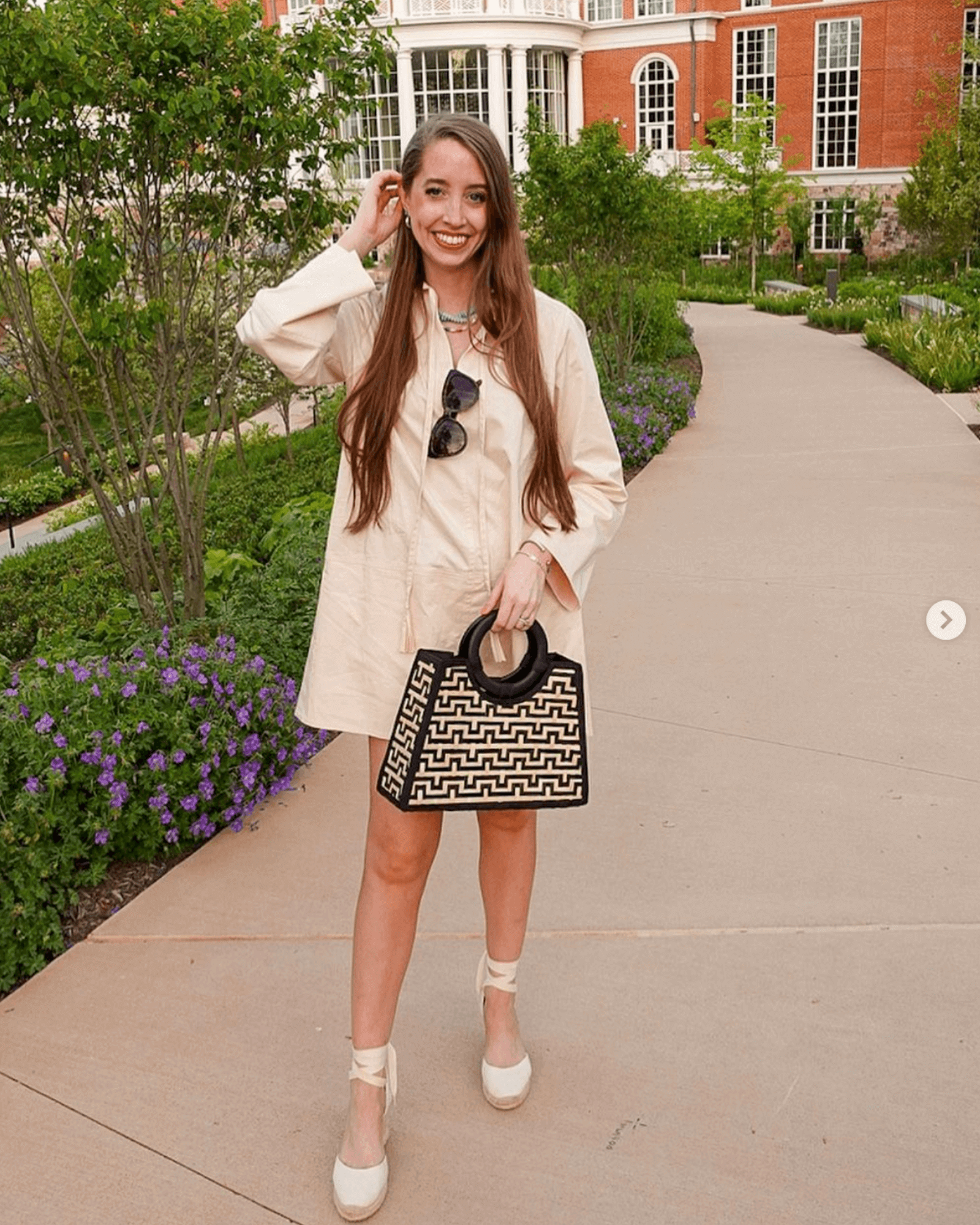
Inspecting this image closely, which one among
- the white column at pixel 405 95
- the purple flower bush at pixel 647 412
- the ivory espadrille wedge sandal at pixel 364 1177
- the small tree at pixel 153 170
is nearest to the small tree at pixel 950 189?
the white column at pixel 405 95

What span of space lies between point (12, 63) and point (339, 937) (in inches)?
113

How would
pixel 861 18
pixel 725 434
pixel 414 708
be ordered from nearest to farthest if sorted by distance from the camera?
pixel 414 708 → pixel 725 434 → pixel 861 18

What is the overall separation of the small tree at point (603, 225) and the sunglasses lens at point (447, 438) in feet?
31.6

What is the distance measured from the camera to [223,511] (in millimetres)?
9625

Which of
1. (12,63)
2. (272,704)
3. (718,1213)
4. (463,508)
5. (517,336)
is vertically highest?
(12,63)

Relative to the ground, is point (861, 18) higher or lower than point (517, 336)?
higher

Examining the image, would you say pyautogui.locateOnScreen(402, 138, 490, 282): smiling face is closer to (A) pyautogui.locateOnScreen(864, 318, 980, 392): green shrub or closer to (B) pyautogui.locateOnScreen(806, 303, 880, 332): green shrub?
(A) pyautogui.locateOnScreen(864, 318, 980, 392): green shrub

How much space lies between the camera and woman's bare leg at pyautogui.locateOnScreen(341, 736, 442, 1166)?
2.42 m

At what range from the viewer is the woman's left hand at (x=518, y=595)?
Answer: 231 centimetres

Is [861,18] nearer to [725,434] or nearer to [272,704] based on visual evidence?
[725,434]

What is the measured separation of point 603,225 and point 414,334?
10339mm

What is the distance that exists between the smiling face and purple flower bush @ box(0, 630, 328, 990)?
5.80ft

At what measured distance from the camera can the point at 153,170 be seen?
15.9ft

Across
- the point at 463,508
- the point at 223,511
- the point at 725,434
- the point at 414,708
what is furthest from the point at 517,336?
the point at 725,434
